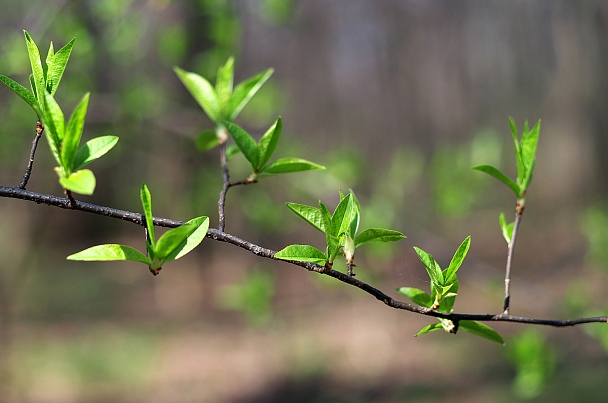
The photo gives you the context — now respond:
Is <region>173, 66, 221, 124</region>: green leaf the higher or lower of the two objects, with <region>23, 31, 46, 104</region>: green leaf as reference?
higher

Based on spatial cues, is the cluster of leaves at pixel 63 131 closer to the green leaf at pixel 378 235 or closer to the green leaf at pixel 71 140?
the green leaf at pixel 71 140

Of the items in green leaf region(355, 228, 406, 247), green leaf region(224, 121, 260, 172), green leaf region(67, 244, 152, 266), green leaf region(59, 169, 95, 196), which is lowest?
green leaf region(67, 244, 152, 266)

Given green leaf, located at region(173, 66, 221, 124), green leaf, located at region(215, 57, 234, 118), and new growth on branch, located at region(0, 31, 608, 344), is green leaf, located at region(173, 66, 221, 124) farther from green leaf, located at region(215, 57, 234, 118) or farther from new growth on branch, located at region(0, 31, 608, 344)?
new growth on branch, located at region(0, 31, 608, 344)

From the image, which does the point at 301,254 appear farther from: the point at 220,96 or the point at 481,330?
the point at 220,96

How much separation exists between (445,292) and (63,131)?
0.49 meters

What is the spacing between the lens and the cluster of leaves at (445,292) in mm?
702

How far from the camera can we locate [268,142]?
31.9 inches

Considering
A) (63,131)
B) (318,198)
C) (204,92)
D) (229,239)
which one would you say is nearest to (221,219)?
(229,239)

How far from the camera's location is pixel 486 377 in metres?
3.59

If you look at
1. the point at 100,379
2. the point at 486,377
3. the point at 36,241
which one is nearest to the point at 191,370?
Result: the point at 100,379

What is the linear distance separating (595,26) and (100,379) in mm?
4891

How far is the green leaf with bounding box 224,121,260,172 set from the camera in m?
0.78

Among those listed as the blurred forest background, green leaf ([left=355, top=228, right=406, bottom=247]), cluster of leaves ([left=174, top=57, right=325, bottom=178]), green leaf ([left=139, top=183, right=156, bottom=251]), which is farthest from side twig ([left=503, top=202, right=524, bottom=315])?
the blurred forest background

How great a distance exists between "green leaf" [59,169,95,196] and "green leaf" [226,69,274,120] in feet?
1.31
